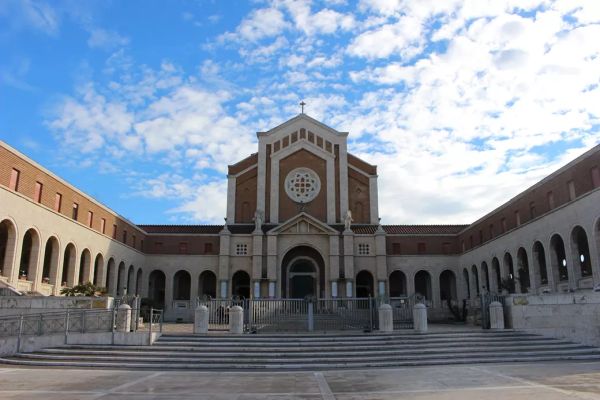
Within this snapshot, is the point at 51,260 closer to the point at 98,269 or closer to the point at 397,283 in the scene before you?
the point at 98,269

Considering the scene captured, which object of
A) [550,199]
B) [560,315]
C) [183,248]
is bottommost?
[560,315]

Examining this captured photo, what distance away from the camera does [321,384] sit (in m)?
13.0

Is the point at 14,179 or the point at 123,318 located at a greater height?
the point at 14,179

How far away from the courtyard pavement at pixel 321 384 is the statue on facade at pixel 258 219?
2909cm

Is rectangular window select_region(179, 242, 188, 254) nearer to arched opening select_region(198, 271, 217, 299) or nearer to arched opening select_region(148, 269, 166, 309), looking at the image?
arched opening select_region(198, 271, 217, 299)

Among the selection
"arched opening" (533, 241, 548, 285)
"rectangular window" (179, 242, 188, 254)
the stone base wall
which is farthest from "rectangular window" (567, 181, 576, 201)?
"rectangular window" (179, 242, 188, 254)

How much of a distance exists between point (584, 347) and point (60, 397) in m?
18.2

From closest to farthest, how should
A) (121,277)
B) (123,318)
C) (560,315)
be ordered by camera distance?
1. (123,318)
2. (560,315)
3. (121,277)

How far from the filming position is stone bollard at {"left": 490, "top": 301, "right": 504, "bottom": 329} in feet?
75.3

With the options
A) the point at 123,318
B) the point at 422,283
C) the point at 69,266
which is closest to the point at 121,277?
the point at 69,266

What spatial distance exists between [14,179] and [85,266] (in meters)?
10.5

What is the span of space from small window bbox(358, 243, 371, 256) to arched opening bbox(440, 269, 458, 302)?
9119 mm

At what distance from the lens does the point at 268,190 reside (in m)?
49.3

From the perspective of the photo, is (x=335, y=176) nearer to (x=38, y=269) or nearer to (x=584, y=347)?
(x=38, y=269)
